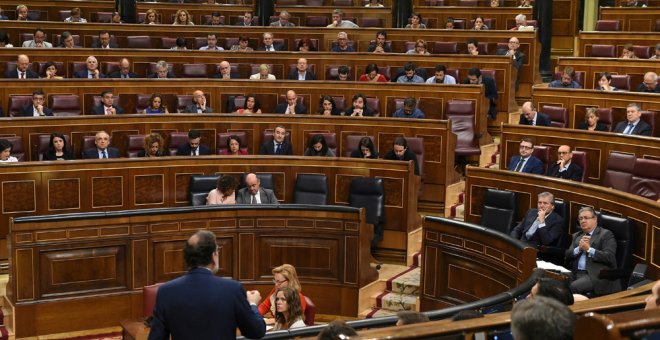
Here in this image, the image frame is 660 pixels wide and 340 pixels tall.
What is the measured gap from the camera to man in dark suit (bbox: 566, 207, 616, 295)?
214 inches

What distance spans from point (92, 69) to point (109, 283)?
131 inches

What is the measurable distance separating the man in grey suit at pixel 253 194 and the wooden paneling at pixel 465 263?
52.3 inches

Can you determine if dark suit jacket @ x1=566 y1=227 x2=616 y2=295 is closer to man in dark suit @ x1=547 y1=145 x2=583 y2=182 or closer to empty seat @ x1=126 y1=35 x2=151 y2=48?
man in dark suit @ x1=547 y1=145 x2=583 y2=182

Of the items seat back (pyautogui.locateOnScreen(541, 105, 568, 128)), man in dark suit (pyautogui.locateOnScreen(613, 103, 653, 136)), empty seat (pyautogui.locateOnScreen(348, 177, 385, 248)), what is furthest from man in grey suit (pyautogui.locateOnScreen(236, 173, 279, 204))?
man in dark suit (pyautogui.locateOnScreen(613, 103, 653, 136))

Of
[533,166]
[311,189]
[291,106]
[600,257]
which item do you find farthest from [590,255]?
[291,106]

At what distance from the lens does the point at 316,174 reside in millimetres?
7180

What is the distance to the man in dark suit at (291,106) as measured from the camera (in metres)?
8.34

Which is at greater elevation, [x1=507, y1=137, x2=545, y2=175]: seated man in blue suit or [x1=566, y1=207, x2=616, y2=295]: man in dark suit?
[x1=507, y1=137, x2=545, y2=175]: seated man in blue suit

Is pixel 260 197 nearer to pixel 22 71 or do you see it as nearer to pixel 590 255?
pixel 590 255

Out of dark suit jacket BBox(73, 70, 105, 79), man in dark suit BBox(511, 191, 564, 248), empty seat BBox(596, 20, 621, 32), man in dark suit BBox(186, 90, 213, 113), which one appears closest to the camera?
man in dark suit BBox(511, 191, 564, 248)

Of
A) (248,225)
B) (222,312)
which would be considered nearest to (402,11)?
(248,225)

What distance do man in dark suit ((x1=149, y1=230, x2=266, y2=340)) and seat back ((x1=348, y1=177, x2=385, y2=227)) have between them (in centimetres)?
393

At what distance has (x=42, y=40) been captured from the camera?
9703 millimetres

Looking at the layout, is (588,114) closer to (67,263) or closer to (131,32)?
(67,263)
